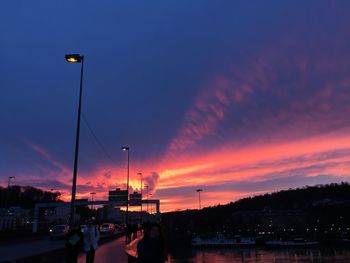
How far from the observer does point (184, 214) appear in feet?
638

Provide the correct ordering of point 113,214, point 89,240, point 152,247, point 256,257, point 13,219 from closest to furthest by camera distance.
Result: point 152,247 < point 89,240 < point 256,257 < point 13,219 < point 113,214

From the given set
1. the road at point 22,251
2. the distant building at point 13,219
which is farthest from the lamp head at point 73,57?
the distant building at point 13,219

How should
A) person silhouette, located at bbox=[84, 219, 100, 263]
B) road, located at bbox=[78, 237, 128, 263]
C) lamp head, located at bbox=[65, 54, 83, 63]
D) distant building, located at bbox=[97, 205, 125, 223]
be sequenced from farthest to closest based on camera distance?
distant building, located at bbox=[97, 205, 125, 223] → lamp head, located at bbox=[65, 54, 83, 63] → road, located at bbox=[78, 237, 128, 263] → person silhouette, located at bbox=[84, 219, 100, 263]

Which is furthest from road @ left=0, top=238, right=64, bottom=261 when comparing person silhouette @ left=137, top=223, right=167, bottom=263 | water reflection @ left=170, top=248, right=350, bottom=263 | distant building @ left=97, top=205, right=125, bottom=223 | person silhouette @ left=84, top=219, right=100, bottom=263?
distant building @ left=97, top=205, right=125, bottom=223

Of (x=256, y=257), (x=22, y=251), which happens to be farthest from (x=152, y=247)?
(x=256, y=257)

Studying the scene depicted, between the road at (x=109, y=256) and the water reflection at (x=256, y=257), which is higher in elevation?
the road at (x=109, y=256)

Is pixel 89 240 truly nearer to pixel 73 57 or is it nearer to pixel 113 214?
pixel 73 57

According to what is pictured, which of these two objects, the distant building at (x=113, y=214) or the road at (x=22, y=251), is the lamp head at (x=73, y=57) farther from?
the distant building at (x=113, y=214)

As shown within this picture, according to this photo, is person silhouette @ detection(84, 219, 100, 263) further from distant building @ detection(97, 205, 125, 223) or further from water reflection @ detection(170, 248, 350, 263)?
distant building @ detection(97, 205, 125, 223)

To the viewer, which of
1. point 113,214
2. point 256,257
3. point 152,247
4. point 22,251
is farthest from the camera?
point 113,214

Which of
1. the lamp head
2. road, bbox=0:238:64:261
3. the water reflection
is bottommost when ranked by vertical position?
the water reflection

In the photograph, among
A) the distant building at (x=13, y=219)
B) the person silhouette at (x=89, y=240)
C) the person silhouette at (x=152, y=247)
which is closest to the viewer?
the person silhouette at (x=152, y=247)

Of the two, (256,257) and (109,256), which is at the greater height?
(109,256)

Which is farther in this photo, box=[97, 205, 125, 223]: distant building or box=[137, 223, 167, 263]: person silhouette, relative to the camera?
box=[97, 205, 125, 223]: distant building
